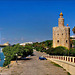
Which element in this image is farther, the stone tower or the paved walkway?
the stone tower

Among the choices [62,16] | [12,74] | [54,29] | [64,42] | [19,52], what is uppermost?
[62,16]

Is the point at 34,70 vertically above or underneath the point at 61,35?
underneath

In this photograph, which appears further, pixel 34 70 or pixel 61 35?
pixel 61 35

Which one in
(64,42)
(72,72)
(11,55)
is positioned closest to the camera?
(72,72)

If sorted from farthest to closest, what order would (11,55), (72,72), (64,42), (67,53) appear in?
(64,42) < (67,53) < (11,55) < (72,72)

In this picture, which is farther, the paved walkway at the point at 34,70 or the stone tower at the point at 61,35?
the stone tower at the point at 61,35

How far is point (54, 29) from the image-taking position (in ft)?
207

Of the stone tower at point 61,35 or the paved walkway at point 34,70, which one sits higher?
the stone tower at point 61,35

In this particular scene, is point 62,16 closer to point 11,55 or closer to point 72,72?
point 11,55

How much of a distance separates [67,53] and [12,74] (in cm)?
3057

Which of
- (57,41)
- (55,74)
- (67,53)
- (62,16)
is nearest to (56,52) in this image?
(67,53)

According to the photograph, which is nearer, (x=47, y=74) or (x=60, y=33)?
(x=47, y=74)

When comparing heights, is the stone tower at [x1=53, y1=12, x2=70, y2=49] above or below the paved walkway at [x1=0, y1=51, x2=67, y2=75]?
above

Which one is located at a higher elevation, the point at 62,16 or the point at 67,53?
the point at 62,16
